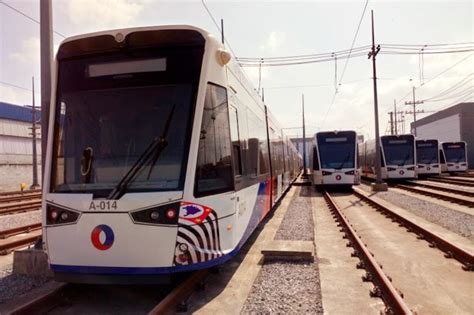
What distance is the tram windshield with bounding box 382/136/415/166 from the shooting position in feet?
88.3

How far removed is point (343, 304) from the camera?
16.6ft

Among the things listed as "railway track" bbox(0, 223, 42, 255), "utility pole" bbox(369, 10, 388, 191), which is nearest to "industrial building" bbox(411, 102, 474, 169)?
"utility pole" bbox(369, 10, 388, 191)

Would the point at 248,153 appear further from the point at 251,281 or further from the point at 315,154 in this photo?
the point at 315,154

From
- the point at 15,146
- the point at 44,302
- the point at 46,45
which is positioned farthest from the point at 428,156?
the point at 15,146

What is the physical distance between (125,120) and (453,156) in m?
39.6

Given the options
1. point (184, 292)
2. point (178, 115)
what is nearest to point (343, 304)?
point (184, 292)

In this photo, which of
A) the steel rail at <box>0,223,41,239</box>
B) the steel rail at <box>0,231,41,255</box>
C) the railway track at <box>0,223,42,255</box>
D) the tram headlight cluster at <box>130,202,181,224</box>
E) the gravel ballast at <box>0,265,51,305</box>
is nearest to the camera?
the tram headlight cluster at <box>130,202,181,224</box>

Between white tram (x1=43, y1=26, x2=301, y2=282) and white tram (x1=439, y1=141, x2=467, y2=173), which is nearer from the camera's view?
white tram (x1=43, y1=26, x2=301, y2=282)

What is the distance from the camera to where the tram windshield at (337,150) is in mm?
21547

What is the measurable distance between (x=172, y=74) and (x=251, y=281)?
10.3ft

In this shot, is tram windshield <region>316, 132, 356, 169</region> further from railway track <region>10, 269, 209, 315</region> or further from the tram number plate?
the tram number plate

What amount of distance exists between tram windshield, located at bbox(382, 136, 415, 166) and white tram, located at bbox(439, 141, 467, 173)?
1281 cm

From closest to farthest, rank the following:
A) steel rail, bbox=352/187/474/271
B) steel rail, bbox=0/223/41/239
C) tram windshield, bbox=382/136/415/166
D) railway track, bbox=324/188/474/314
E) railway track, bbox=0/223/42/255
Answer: railway track, bbox=324/188/474/314 < steel rail, bbox=352/187/474/271 < railway track, bbox=0/223/42/255 < steel rail, bbox=0/223/41/239 < tram windshield, bbox=382/136/415/166

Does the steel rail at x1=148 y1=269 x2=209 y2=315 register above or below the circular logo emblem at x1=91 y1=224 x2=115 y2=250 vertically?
below
